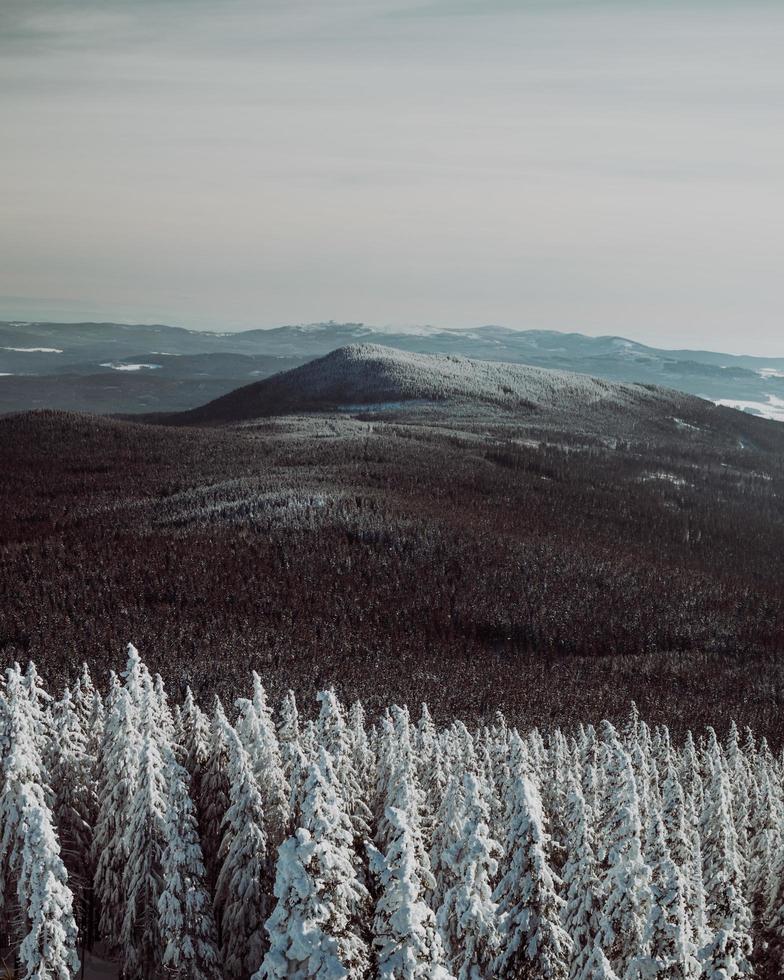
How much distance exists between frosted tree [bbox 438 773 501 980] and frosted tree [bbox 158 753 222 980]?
8971 millimetres

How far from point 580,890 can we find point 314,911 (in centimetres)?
1133

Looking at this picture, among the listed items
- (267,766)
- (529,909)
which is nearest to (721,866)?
(529,909)

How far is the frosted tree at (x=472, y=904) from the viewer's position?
19.1 metres

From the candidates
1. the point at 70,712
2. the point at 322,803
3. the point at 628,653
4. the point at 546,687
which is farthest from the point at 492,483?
the point at 322,803

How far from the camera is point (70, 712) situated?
33.8m

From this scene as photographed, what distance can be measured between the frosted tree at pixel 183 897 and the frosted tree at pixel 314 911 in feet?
32.5

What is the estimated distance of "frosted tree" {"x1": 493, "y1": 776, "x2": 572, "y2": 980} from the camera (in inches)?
790

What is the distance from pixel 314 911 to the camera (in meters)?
15.6

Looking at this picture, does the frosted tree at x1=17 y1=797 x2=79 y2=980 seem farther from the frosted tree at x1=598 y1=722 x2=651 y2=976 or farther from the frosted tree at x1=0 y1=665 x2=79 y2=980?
the frosted tree at x1=598 y1=722 x2=651 y2=976

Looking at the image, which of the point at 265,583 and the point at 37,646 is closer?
the point at 37,646

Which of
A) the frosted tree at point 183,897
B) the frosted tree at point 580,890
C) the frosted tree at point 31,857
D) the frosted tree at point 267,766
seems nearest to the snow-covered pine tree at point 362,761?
the frosted tree at point 267,766

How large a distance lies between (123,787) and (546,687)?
5833 centimetres

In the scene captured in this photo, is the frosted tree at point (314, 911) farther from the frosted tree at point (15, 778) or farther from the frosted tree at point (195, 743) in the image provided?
the frosted tree at point (195, 743)

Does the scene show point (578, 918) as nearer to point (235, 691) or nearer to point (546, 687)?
Answer: point (235, 691)
